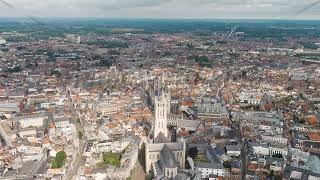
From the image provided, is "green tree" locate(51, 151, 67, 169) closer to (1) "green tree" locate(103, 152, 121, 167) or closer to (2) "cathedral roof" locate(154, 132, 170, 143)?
(1) "green tree" locate(103, 152, 121, 167)

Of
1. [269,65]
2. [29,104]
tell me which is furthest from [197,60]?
[29,104]

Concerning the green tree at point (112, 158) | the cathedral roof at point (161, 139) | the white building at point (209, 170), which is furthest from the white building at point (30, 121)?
the white building at point (209, 170)

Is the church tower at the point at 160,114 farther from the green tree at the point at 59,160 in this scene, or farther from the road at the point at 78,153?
the green tree at the point at 59,160

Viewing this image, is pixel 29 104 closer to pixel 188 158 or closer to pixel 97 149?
pixel 97 149

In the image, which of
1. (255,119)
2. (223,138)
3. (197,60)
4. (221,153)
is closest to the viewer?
(221,153)

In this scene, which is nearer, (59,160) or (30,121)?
(59,160)

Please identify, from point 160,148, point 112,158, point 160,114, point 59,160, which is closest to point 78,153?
point 59,160

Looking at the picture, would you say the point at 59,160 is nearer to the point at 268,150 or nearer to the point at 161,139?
the point at 161,139

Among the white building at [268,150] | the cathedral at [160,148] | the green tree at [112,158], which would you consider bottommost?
the white building at [268,150]

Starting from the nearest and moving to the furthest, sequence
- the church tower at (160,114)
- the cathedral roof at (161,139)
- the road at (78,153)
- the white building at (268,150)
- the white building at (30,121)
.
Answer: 1. the road at (78,153)
2. the church tower at (160,114)
3. the cathedral roof at (161,139)
4. the white building at (268,150)
5. the white building at (30,121)

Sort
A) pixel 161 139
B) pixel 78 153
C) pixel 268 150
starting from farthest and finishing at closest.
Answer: pixel 268 150 → pixel 78 153 → pixel 161 139

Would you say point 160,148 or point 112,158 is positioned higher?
point 160,148
